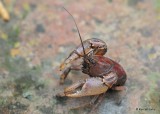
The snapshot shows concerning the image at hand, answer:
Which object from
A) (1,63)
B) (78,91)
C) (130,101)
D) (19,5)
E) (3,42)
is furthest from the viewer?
(19,5)

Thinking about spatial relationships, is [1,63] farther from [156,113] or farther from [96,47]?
[156,113]

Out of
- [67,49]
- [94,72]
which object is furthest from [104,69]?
[67,49]

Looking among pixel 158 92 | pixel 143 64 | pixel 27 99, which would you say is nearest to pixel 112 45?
pixel 143 64

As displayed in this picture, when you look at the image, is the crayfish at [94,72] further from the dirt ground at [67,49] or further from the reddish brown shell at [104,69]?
the dirt ground at [67,49]

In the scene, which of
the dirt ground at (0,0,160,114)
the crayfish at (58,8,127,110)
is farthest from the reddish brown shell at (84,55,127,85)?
the dirt ground at (0,0,160,114)

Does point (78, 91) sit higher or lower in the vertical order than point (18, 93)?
higher

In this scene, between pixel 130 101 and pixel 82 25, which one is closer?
pixel 130 101
